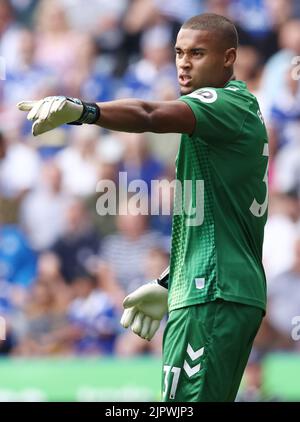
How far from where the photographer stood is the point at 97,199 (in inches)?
460

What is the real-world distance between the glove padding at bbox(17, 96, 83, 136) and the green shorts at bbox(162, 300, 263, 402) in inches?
46.5

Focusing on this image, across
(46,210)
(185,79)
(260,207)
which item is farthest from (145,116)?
(46,210)

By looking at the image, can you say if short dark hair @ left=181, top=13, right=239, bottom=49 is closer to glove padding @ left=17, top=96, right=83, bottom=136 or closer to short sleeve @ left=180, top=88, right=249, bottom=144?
short sleeve @ left=180, top=88, right=249, bottom=144

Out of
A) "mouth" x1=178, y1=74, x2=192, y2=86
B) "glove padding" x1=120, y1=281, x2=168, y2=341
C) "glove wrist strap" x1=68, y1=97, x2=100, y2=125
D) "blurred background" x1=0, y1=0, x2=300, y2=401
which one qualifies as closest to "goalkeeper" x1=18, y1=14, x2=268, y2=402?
"mouth" x1=178, y1=74, x2=192, y2=86

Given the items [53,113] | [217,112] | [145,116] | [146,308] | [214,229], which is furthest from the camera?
[146,308]

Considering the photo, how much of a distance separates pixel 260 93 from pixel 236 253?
6897 millimetres

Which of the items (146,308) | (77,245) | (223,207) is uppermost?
(77,245)

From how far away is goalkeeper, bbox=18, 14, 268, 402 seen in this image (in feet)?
16.6

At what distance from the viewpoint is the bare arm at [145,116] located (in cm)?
468

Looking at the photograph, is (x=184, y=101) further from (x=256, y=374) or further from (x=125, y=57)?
(x=125, y=57)

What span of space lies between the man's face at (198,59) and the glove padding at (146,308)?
3.61 feet

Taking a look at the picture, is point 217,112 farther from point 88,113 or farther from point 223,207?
point 88,113

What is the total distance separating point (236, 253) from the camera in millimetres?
5164

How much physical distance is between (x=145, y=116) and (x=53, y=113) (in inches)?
19.1
